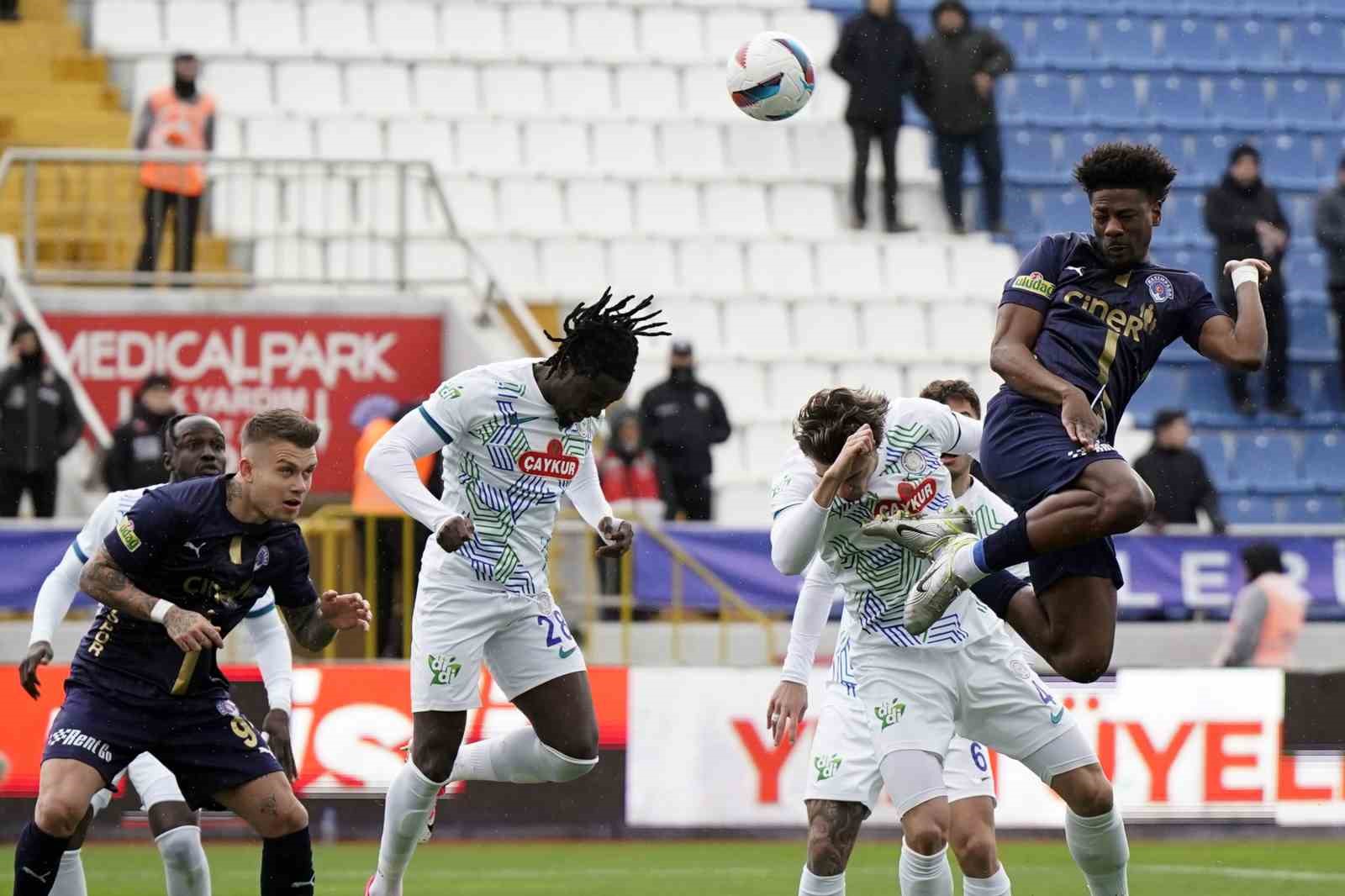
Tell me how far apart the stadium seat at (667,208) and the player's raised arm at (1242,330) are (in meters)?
11.9

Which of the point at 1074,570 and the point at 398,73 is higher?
the point at 398,73

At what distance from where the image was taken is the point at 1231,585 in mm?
14836

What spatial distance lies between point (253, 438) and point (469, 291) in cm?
1060

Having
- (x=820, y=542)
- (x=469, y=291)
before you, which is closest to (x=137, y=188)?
(x=469, y=291)

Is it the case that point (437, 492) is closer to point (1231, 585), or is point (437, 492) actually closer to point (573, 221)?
point (1231, 585)

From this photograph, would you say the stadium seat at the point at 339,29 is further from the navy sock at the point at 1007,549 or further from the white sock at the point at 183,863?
the navy sock at the point at 1007,549

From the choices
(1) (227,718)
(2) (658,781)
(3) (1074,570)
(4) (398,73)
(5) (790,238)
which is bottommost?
(2) (658,781)

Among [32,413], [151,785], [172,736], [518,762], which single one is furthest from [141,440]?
[172,736]

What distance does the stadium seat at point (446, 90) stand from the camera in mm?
19422

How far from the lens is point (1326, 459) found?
18797 millimetres

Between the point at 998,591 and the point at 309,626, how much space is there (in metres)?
2.21

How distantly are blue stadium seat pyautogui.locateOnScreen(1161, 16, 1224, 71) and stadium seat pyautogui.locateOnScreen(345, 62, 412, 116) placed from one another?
24.6 feet

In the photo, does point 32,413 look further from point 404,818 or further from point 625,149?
point 404,818

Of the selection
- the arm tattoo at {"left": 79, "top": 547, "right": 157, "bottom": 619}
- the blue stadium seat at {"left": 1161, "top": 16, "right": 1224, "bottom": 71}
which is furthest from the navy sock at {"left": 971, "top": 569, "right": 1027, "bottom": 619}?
the blue stadium seat at {"left": 1161, "top": 16, "right": 1224, "bottom": 71}
